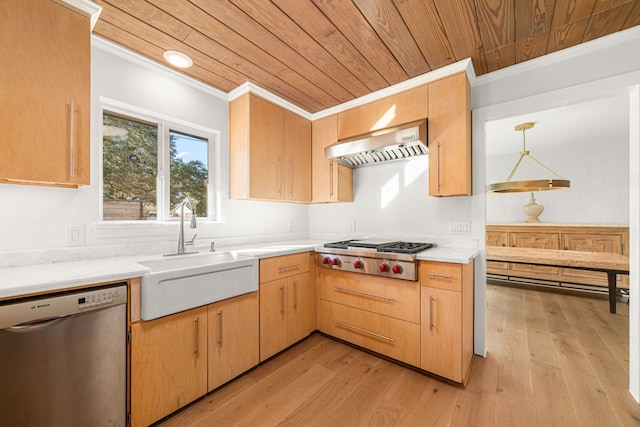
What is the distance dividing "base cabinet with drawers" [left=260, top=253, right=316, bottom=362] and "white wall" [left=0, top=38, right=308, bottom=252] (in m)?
0.70

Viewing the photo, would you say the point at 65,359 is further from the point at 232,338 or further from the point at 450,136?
the point at 450,136

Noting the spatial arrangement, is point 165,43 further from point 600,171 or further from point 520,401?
point 600,171

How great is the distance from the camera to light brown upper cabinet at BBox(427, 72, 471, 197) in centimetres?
203

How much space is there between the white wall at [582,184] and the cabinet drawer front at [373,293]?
4.39 m

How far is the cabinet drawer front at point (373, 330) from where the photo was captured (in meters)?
1.97

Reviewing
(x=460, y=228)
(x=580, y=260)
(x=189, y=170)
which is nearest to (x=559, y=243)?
(x=580, y=260)

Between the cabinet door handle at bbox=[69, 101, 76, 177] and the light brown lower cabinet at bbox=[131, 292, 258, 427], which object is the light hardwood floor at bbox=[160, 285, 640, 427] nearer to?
the light brown lower cabinet at bbox=[131, 292, 258, 427]

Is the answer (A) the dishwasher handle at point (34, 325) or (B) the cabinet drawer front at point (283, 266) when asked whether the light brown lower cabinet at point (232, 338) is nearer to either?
(B) the cabinet drawer front at point (283, 266)

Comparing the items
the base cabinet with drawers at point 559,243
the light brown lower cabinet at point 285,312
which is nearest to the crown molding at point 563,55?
the light brown lower cabinet at point 285,312

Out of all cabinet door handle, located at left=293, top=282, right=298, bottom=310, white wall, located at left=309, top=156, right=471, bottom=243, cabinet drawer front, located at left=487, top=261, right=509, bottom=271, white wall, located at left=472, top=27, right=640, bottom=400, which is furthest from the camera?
cabinet drawer front, located at left=487, top=261, right=509, bottom=271

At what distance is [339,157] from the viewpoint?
262cm

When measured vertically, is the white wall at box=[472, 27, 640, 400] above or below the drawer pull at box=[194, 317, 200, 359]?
above

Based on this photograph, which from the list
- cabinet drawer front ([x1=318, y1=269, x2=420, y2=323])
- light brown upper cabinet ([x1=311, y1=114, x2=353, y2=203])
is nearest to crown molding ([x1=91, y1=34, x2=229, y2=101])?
light brown upper cabinet ([x1=311, y1=114, x2=353, y2=203])

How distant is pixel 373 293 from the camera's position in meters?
2.15
